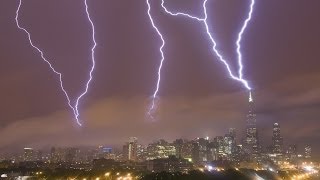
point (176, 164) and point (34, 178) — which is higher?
point (176, 164)

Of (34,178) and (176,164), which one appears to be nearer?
(34,178)

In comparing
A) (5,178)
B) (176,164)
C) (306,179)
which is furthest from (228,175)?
(176,164)

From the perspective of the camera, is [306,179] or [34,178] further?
[306,179]

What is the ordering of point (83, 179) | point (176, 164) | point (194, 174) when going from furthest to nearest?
point (176, 164) → point (83, 179) → point (194, 174)

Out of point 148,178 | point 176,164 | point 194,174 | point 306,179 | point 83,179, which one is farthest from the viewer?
point 176,164

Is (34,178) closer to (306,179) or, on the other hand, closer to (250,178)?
(250,178)

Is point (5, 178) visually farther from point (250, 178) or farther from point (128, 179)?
point (250, 178)

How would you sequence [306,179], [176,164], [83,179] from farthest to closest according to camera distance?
[176,164]
[306,179]
[83,179]

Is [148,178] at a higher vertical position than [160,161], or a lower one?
lower

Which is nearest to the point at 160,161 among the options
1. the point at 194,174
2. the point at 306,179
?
the point at 306,179
